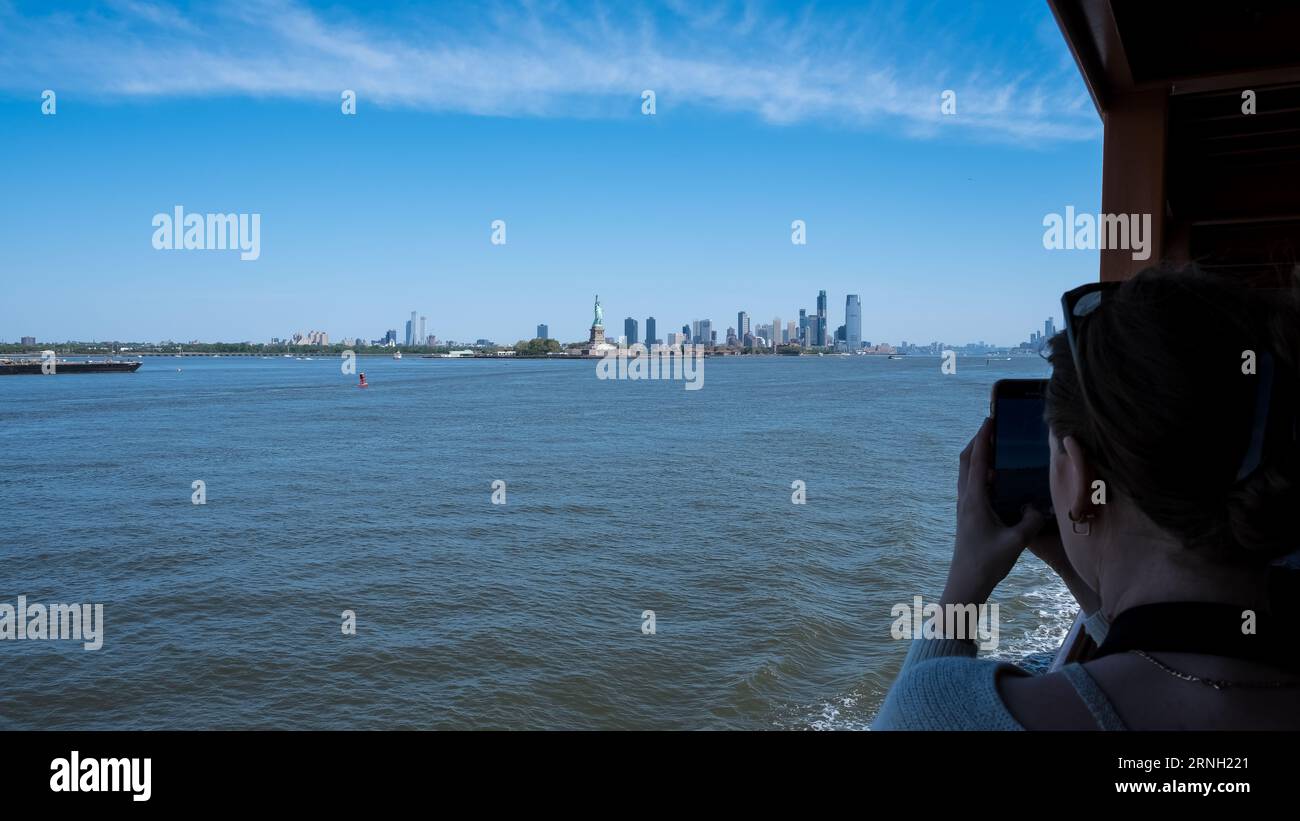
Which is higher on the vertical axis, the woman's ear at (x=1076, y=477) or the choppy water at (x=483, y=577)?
the woman's ear at (x=1076, y=477)

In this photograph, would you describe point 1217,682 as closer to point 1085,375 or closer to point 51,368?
point 1085,375

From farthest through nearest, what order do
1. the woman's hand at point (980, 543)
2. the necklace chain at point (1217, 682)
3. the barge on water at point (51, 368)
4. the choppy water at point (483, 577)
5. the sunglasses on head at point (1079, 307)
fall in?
the barge on water at point (51, 368) → the choppy water at point (483, 577) → the woman's hand at point (980, 543) → the sunglasses on head at point (1079, 307) → the necklace chain at point (1217, 682)

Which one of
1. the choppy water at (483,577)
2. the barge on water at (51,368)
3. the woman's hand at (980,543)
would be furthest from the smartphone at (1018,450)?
the barge on water at (51,368)

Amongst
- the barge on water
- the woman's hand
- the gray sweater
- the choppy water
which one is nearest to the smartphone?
the woman's hand

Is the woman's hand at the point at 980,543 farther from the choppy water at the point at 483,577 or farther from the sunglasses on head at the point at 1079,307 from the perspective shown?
the choppy water at the point at 483,577

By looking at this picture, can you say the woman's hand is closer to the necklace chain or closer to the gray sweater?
the gray sweater

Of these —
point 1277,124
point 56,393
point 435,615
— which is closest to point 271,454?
point 435,615

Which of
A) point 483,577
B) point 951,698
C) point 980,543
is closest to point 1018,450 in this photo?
point 980,543
